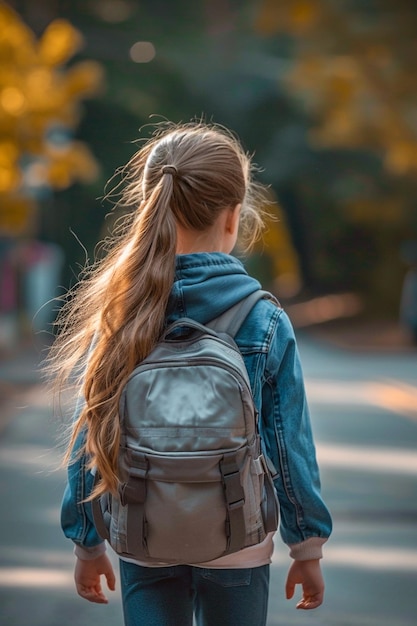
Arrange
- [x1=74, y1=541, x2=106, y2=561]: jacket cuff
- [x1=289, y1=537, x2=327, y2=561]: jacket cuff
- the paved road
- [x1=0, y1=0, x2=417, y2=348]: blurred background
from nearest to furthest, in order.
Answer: [x1=289, y1=537, x2=327, y2=561]: jacket cuff, [x1=74, y1=541, x2=106, y2=561]: jacket cuff, the paved road, [x1=0, y1=0, x2=417, y2=348]: blurred background

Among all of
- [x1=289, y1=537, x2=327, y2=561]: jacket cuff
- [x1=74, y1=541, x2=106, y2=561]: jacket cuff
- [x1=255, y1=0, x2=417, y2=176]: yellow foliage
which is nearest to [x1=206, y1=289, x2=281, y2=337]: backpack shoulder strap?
[x1=289, y1=537, x2=327, y2=561]: jacket cuff

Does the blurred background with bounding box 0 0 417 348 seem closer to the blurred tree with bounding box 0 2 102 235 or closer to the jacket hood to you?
the blurred tree with bounding box 0 2 102 235

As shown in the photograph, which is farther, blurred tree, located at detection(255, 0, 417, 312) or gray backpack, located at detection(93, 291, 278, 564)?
blurred tree, located at detection(255, 0, 417, 312)

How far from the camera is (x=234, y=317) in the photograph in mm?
2461

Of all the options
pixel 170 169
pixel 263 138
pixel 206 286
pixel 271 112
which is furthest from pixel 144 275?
pixel 263 138

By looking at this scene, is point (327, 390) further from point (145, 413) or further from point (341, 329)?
point (341, 329)

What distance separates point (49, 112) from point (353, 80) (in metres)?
13.3

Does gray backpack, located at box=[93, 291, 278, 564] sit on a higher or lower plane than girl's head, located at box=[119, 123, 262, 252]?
lower

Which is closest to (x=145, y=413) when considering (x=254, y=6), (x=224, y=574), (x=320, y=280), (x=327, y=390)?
(x=224, y=574)

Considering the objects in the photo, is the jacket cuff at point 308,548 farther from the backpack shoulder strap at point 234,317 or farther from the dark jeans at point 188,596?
the backpack shoulder strap at point 234,317

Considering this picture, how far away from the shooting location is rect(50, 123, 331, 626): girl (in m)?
2.42

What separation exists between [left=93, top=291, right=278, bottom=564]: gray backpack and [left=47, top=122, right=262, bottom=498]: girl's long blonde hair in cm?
5

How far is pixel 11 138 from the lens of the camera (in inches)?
675

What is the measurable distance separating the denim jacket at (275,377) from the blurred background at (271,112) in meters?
21.3
